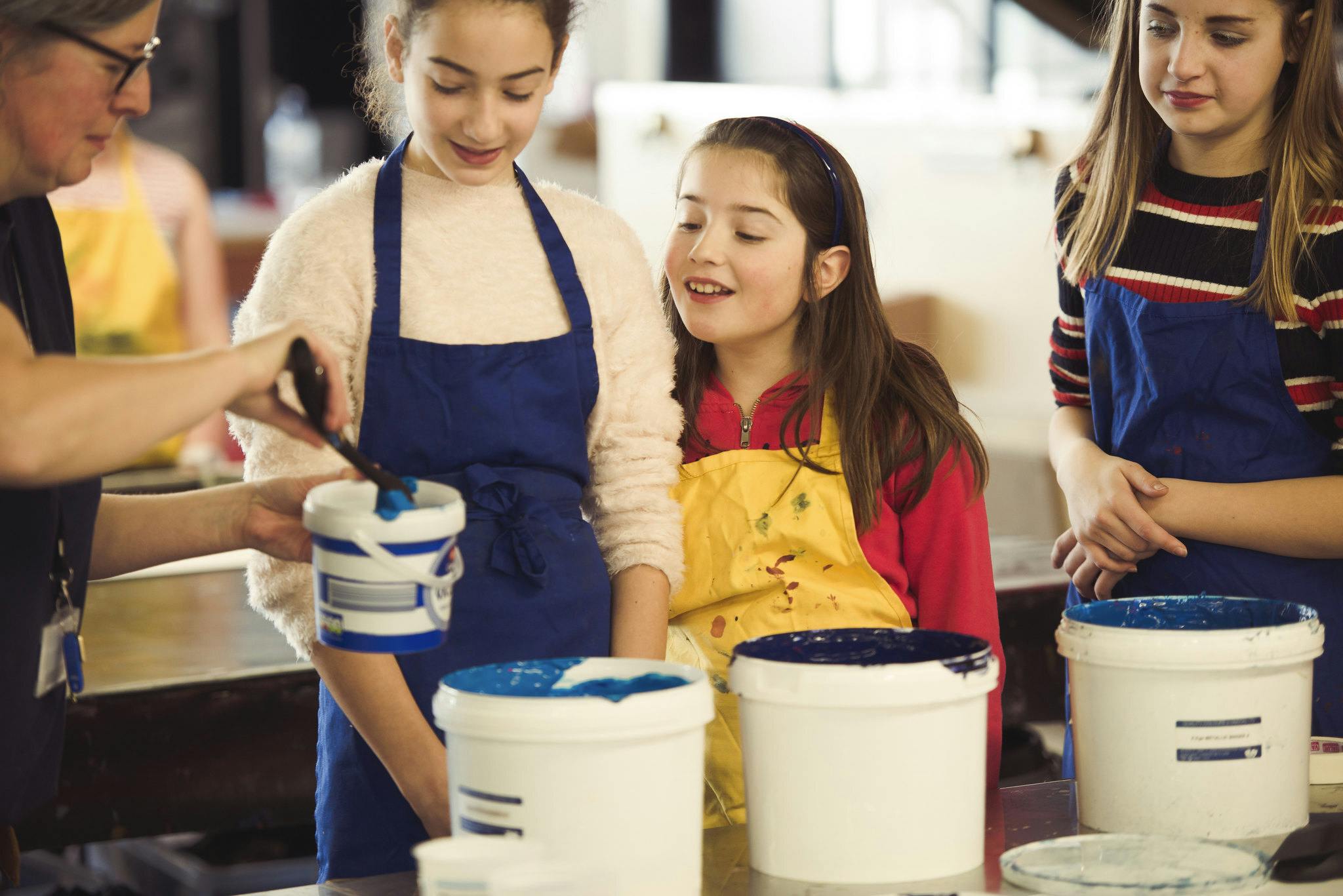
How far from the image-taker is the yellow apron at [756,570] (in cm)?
189

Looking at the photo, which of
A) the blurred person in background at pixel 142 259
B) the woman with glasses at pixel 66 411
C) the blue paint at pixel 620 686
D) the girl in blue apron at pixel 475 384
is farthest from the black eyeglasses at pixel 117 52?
the blurred person in background at pixel 142 259

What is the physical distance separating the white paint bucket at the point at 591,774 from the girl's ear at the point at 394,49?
733 millimetres

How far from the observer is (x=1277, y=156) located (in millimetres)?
1901

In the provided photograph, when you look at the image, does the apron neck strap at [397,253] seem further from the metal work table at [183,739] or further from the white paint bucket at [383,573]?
the metal work table at [183,739]

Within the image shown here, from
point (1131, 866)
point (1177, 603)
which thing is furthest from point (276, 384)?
point (1177, 603)

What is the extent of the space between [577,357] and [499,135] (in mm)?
274

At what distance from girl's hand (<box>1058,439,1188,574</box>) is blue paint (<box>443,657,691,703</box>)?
0.80m

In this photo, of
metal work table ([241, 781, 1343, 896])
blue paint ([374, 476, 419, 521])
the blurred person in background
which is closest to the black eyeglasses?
blue paint ([374, 476, 419, 521])

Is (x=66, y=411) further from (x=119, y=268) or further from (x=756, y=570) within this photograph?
(x=119, y=268)

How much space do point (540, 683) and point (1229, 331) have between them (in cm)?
104

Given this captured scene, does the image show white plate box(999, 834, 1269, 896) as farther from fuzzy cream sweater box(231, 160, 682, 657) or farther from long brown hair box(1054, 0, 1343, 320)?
long brown hair box(1054, 0, 1343, 320)

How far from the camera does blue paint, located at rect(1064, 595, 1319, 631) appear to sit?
163 cm

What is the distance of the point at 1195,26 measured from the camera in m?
1.86

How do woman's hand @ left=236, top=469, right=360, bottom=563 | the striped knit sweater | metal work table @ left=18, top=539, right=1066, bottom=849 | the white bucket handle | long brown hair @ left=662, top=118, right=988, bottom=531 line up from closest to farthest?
1. the white bucket handle
2. woman's hand @ left=236, top=469, right=360, bottom=563
3. the striped knit sweater
4. long brown hair @ left=662, top=118, right=988, bottom=531
5. metal work table @ left=18, top=539, right=1066, bottom=849
